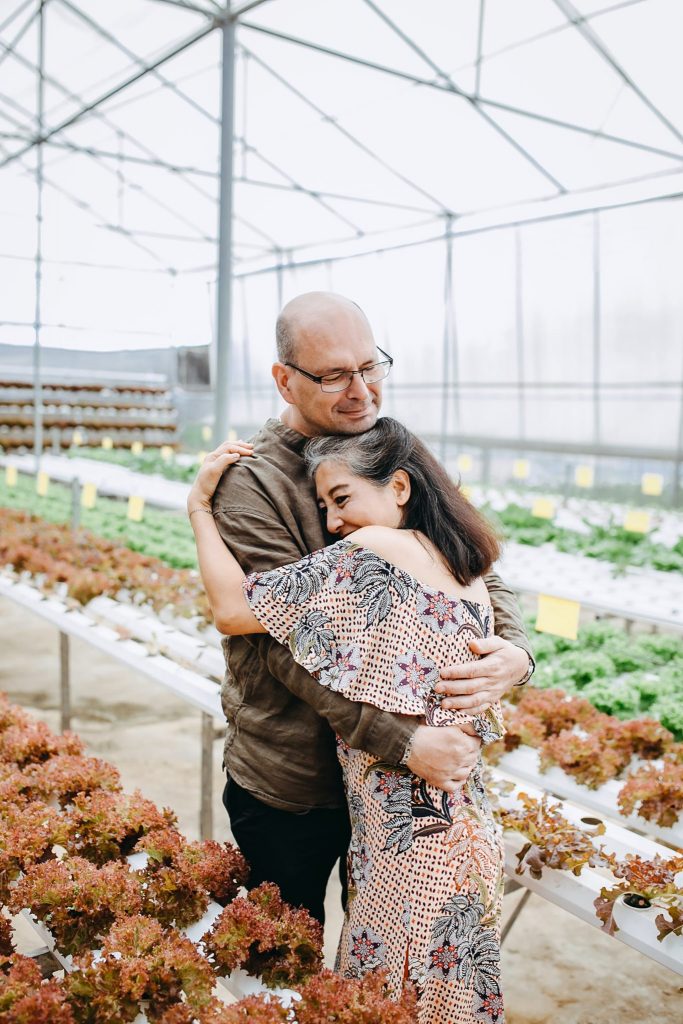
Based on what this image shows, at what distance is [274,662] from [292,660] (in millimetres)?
39

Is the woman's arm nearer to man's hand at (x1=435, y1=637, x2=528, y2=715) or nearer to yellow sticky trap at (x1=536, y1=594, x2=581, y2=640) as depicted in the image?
man's hand at (x1=435, y1=637, x2=528, y2=715)

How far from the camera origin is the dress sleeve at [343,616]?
4.67 feet

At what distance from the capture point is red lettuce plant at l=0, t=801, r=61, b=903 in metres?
1.85

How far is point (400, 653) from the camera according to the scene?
4.68 feet

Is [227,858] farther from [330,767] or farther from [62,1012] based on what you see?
[62,1012]

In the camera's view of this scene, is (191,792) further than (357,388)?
Yes

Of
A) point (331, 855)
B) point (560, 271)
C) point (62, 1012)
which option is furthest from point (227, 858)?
point (560, 271)

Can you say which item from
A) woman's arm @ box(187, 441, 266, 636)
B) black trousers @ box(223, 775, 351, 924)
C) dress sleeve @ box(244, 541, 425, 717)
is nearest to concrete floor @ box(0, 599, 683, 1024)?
black trousers @ box(223, 775, 351, 924)

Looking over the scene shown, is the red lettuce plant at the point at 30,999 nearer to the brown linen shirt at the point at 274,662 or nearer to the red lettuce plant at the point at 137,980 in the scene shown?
the red lettuce plant at the point at 137,980

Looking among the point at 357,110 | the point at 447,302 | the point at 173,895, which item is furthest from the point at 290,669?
the point at 447,302

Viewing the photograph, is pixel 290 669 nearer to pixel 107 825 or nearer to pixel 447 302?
pixel 107 825

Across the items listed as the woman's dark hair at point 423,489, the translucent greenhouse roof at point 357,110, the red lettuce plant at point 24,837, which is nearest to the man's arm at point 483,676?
the woman's dark hair at point 423,489

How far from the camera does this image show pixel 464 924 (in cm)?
149

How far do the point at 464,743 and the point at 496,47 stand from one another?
687 cm
